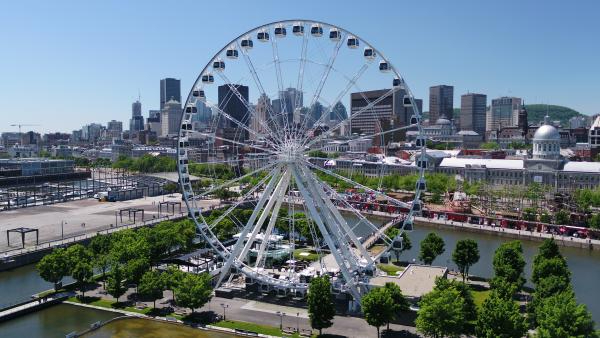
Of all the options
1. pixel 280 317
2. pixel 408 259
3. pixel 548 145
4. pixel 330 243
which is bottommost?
pixel 280 317

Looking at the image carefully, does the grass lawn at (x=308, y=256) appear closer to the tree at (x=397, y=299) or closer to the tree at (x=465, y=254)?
the tree at (x=465, y=254)

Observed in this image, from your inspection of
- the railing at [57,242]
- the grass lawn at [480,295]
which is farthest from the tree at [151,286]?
the grass lawn at [480,295]

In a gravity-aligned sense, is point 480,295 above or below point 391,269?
below

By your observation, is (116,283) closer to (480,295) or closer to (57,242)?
(57,242)

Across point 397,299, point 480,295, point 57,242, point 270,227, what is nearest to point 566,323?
point 397,299

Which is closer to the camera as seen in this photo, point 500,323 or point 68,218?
point 500,323

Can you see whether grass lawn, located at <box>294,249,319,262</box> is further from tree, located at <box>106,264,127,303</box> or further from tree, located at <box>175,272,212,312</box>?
tree, located at <box>106,264,127,303</box>

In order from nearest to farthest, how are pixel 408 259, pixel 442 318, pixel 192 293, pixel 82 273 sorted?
pixel 442 318, pixel 192 293, pixel 82 273, pixel 408 259
